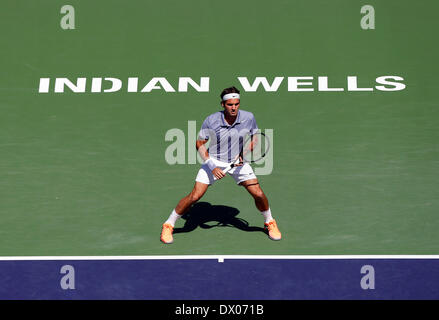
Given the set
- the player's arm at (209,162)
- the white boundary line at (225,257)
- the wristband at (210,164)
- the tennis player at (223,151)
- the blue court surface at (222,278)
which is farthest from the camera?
the tennis player at (223,151)

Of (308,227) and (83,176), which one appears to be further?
(83,176)

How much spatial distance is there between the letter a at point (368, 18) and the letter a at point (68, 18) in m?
6.63

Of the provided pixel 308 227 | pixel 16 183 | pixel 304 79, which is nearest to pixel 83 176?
pixel 16 183

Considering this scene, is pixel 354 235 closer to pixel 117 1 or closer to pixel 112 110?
pixel 112 110

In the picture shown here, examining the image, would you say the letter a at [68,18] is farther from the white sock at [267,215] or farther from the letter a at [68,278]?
the letter a at [68,278]

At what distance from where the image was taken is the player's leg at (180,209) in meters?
12.5

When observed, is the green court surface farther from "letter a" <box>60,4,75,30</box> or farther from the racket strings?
the racket strings

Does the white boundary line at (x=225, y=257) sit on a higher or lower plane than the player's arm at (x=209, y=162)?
lower

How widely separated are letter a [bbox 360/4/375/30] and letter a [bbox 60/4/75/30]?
6.63 meters

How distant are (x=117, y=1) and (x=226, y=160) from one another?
31.1 ft

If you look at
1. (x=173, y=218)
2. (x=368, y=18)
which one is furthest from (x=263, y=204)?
(x=368, y=18)

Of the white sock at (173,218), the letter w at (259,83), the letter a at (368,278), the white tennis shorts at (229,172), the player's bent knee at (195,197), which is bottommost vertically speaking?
the letter a at (368,278)

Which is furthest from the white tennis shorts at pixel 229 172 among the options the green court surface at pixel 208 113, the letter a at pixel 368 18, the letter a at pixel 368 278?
the letter a at pixel 368 18

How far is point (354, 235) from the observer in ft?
43.2
